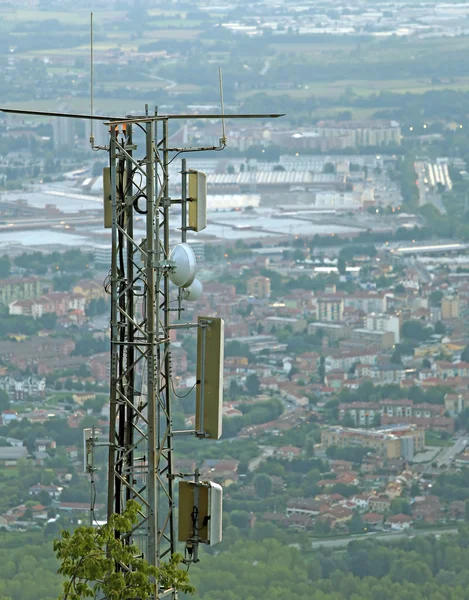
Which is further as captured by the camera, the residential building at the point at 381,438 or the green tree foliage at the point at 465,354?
the green tree foliage at the point at 465,354

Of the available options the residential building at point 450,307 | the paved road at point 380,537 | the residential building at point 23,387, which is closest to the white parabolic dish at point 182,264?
the paved road at point 380,537

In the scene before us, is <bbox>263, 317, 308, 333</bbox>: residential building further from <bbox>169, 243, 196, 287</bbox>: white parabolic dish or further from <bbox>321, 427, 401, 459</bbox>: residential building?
<bbox>169, 243, 196, 287</bbox>: white parabolic dish

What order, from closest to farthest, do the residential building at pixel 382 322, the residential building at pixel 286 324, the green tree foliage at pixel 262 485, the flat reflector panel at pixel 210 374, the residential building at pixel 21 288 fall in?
the flat reflector panel at pixel 210 374 → the green tree foliage at pixel 262 485 → the residential building at pixel 382 322 → the residential building at pixel 286 324 → the residential building at pixel 21 288

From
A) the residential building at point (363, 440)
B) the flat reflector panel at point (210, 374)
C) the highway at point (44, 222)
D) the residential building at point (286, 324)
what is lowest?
the residential building at point (363, 440)

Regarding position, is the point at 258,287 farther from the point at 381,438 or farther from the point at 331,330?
the point at 381,438

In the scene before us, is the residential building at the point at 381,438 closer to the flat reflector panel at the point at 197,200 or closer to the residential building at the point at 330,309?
the residential building at the point at 330,309

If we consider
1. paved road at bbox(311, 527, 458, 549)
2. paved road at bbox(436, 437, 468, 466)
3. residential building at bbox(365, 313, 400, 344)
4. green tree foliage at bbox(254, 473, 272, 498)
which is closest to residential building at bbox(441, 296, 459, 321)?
residential building at bbox(365, 313, 400, 344)

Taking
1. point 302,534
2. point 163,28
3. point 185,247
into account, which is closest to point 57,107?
point 163,28
